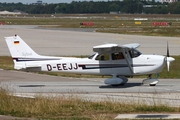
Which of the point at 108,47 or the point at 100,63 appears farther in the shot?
the point at 100,63

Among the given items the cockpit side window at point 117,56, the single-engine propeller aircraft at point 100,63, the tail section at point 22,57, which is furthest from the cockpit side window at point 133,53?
the tail section at point 22,57

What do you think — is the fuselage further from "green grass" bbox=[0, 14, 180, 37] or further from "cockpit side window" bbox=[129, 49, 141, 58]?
"green grass" bbox=[0, 14, 180, 37]

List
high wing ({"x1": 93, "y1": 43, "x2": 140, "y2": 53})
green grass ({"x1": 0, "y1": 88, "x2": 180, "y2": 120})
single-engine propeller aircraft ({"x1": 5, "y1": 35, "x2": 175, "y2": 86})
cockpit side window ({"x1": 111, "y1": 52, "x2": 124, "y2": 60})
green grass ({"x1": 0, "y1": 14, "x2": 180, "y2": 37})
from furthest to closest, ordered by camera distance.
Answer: green grass ({"x1": 0, "y1": 14, "x2": 180, "y2": 37}) < cockpit side window ({"x1": 111, "y1": 52, "x2": 124, "y2": 60}) < single-engine propeller aircraft ({"x1": 5, "y1": 35, "x2": 175, "y2": 86}) < high wing ({"x1": 93, "y1": 43, "x2": 140, "y2": 53}) < green grass ({"x1": 0, "y1": 88, "x2": 180, "y2": 120})

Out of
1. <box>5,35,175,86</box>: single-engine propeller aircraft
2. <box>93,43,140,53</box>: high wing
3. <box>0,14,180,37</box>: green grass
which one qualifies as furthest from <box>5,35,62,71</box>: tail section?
<box>0,14,180,37</box>: green grass

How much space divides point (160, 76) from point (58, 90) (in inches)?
280

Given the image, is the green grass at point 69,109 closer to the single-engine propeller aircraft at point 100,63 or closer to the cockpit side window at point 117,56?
the single-engine propeller aircraft at point 100,63

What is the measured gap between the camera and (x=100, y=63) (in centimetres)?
2217

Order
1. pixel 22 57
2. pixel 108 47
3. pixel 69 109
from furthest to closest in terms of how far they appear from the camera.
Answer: pixel 22 57
pixel 108 47
pixel 69 109

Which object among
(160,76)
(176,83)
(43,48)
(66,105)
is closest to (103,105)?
(66,105)

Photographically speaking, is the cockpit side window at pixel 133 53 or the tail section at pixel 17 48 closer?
the tail section at pixel 17 48

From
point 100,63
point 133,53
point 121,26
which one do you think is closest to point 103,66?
point 100,63

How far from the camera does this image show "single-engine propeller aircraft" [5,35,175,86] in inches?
866

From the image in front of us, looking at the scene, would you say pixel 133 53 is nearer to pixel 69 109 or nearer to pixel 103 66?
pixel 103 66

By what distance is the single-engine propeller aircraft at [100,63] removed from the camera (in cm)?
2198
